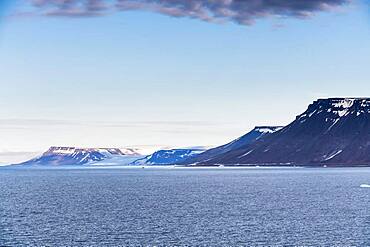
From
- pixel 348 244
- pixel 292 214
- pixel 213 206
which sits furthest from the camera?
pixel 213 206

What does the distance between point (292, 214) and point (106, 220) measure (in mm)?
32901

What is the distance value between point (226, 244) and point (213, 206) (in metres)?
51.7

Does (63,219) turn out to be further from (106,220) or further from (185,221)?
(185,221)

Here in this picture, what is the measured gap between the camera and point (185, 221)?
340 feet

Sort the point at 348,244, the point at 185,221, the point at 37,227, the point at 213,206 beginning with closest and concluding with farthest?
the point at 348,244 < the point at 37,227 < the point at 185,221 < the point at 213,206

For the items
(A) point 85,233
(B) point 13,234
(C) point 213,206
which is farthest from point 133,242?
(C) point 213,206

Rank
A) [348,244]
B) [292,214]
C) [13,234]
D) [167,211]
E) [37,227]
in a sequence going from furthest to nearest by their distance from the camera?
[167,211] < [292,214] < [37,227] < [13,234] < [348,244]

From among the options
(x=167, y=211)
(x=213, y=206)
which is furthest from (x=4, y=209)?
(x=213, y=206)

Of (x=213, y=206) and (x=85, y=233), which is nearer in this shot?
(x=85, y=233)

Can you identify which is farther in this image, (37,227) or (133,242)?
(37,227)

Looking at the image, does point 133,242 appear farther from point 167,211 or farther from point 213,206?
point 213,206

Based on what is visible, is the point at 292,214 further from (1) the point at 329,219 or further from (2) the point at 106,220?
(2) the point at 106,220

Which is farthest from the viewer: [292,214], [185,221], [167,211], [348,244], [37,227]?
[167,211]

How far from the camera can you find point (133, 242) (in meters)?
81.7
